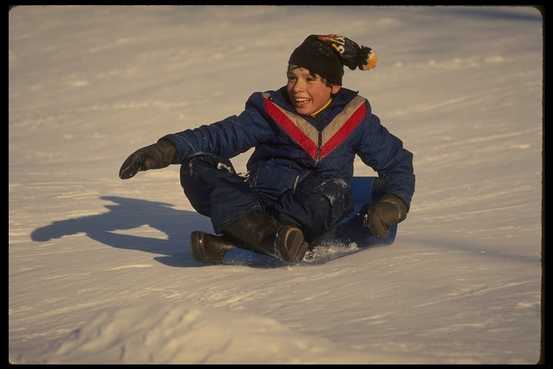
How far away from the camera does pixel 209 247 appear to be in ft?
15.3

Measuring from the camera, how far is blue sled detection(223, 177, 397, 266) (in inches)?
184

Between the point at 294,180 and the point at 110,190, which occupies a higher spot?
the point at 294,180

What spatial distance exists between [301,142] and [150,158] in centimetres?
61

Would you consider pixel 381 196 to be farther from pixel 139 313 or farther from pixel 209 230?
pixel 139 313

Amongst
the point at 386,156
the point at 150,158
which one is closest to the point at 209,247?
the point at 150,158

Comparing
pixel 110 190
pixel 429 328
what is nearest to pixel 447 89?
pixel 110 190

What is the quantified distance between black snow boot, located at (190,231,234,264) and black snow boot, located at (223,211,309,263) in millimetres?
46

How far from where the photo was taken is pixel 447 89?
8.75m

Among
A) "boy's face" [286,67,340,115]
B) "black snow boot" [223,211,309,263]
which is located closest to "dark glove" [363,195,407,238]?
"black snow boot" [223,211,309,263]

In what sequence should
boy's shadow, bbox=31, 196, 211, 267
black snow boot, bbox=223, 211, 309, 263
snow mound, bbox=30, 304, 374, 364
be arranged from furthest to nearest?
boy's shadow, bbox=31, 196, 211, 267 → black snow boot, bbox=223, 211, 309, 263 → snow mound, bbox=30, 304, 374, 364

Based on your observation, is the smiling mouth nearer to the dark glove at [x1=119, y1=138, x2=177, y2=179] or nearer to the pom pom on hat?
the pom pom on hat

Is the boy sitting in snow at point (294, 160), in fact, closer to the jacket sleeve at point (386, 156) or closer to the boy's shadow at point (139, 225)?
the jacket sleeve at point (386, 156)

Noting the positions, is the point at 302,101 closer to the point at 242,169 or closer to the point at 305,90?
the point at 305,90

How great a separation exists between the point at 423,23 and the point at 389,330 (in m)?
7.87
